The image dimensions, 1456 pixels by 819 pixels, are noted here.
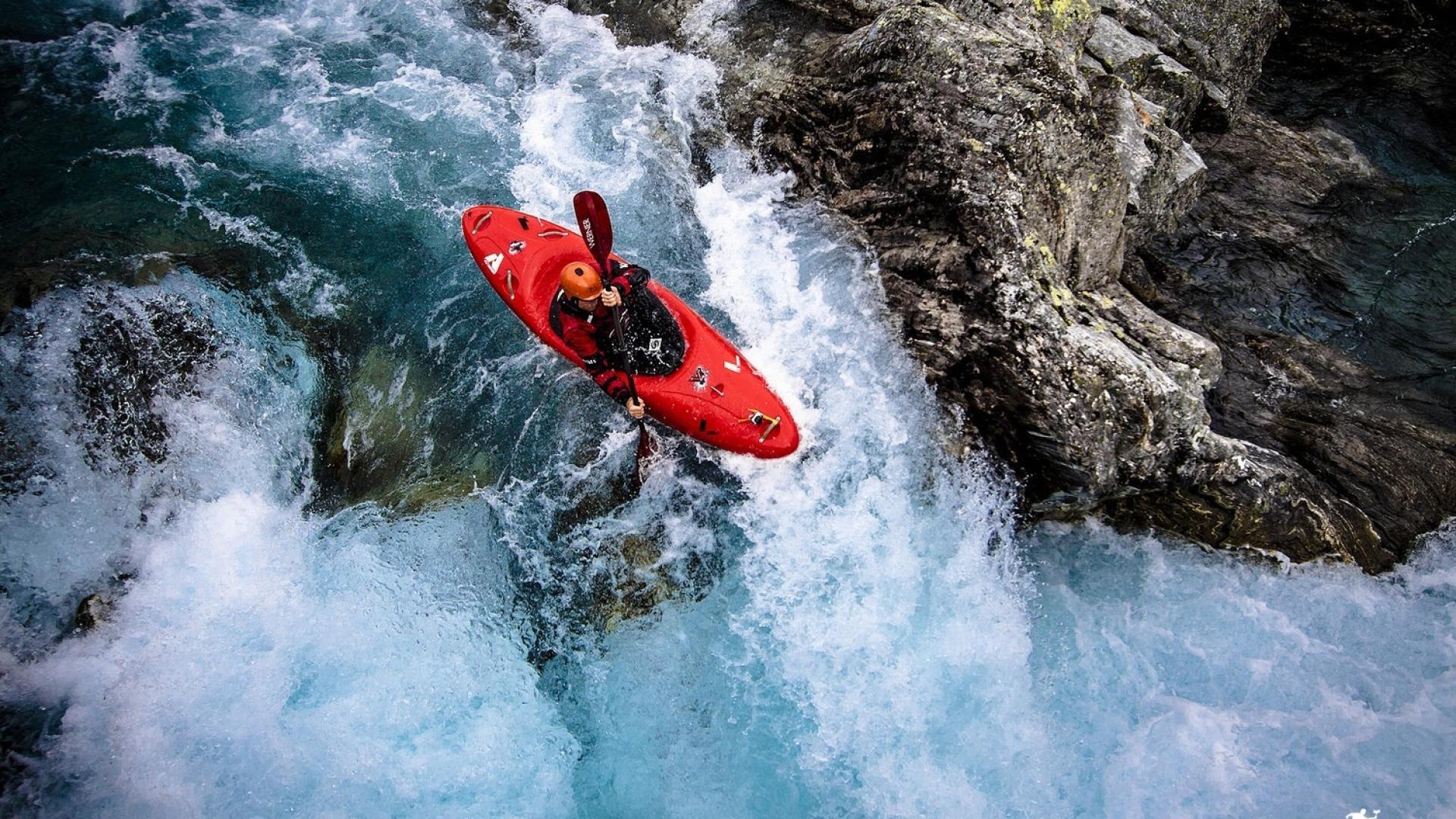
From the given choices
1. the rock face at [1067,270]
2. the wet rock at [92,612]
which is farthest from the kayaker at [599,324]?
the wet rock at [92,612]

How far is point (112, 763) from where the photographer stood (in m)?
4.46

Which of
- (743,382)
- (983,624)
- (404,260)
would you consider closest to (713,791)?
(983,624)

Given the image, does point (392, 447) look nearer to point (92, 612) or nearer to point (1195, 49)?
point (92, 612)

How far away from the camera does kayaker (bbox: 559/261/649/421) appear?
4.94m

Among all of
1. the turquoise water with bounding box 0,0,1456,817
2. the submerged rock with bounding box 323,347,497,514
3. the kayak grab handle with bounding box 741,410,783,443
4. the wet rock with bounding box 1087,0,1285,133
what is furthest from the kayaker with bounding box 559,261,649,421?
the wet rock with bounding box 1087,0,1285,133

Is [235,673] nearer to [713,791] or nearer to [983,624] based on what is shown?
[713,791]

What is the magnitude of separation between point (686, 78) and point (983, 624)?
5391 millimetres

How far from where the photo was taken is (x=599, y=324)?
16.8 feet

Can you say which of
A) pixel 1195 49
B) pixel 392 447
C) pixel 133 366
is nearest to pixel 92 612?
pixel 133 366

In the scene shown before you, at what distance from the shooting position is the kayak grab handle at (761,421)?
5.12 meters

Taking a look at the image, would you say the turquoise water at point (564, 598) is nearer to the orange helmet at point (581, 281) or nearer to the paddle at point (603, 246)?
the paddle at point (603, 246)

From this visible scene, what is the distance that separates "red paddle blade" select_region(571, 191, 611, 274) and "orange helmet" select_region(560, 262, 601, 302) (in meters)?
0.34

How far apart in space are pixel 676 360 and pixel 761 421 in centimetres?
71

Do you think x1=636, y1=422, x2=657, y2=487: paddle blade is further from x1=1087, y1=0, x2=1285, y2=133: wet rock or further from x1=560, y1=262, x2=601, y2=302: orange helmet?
x1=1087, y1=0, x2=1285, y2=133: wet rock
